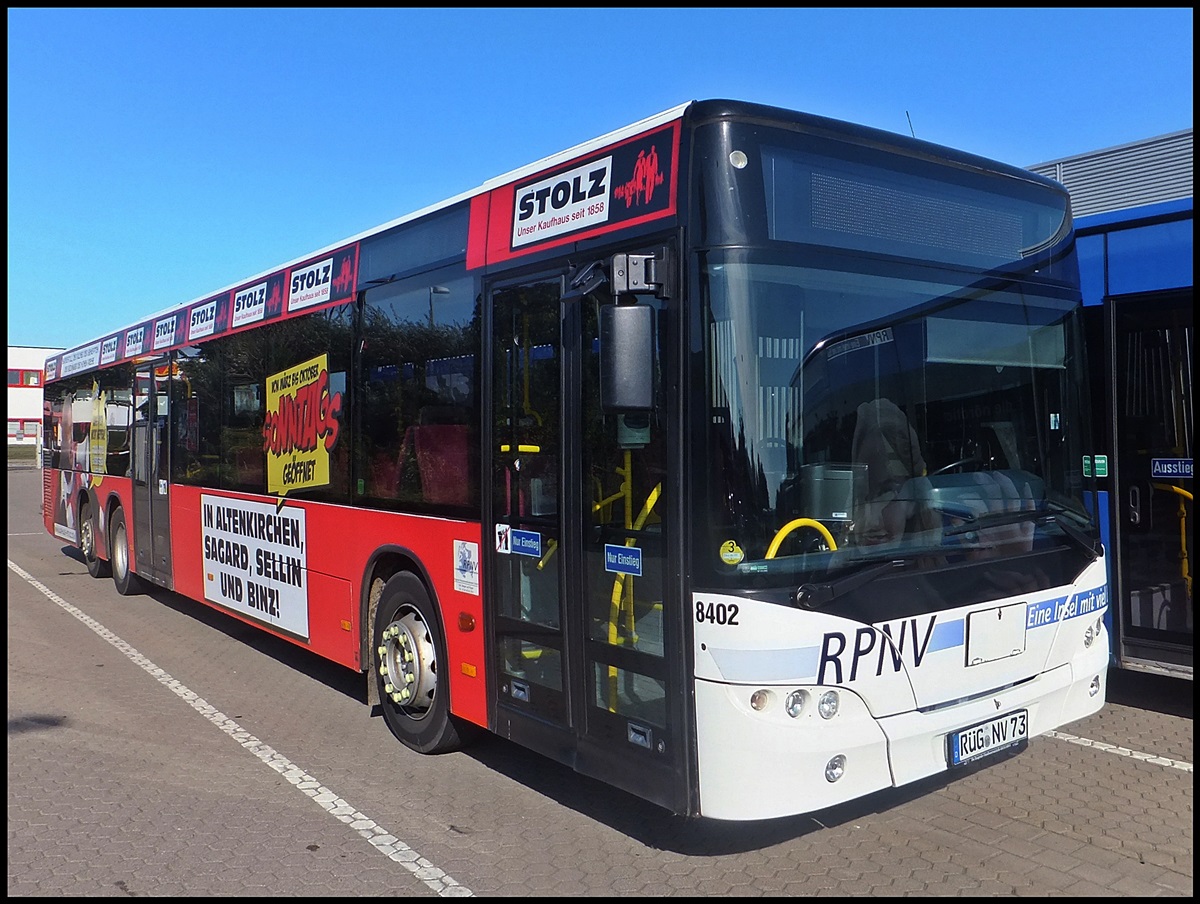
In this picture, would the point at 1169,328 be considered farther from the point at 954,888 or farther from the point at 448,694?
the point at 448,694

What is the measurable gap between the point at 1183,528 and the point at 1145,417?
0.74 m

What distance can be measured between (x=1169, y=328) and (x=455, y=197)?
14.8 feet

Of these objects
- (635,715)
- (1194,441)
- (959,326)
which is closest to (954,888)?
(635,715)

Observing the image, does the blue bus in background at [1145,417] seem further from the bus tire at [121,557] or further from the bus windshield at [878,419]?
the bus tire at [121,557]

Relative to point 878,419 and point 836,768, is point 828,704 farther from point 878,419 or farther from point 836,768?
point 878,419

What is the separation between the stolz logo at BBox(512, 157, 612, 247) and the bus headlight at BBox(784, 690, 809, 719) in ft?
7.09

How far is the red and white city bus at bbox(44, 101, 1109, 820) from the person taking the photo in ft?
13.0

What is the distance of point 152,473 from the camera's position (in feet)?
35.9

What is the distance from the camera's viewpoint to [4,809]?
5.22m

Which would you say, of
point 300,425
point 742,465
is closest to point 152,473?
point 300,425

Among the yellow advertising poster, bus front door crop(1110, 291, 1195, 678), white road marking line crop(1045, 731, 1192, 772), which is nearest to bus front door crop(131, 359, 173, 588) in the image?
the yellow advertising poster

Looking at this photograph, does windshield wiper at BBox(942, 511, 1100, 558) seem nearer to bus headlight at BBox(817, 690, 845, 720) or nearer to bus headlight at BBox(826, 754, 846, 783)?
bus headlight at BBox(817, 690, 845, 720)

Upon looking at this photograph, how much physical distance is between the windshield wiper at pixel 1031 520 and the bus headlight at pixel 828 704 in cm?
89

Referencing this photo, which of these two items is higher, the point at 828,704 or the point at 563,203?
the point at 563,203
